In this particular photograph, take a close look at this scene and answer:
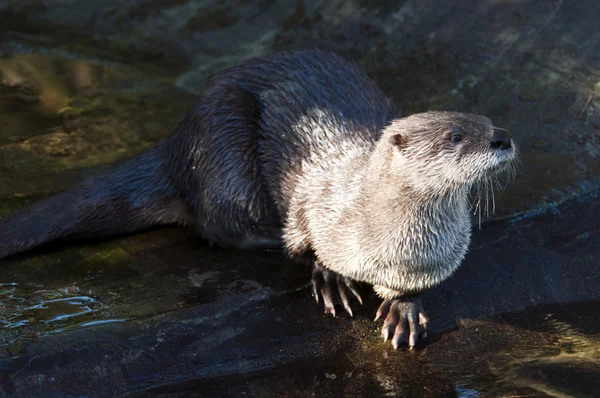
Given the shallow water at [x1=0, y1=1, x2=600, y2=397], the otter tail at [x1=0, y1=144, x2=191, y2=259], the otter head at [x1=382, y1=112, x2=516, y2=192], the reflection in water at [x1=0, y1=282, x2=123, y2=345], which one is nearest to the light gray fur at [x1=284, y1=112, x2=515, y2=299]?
the otter head at [x1=382, y1=112, x2=516, y2=192]

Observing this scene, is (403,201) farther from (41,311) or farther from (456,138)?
(41,311)

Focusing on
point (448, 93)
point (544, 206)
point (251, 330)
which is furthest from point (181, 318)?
point (448, 93)

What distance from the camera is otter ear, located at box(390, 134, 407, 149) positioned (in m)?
2.74

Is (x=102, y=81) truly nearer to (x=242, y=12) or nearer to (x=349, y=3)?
(x=242, y=12)

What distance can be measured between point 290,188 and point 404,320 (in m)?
0.73

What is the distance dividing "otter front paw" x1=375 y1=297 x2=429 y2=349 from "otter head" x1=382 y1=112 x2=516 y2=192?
18.1 inches

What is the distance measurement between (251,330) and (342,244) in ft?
1.42

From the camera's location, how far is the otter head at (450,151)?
8.66 ft

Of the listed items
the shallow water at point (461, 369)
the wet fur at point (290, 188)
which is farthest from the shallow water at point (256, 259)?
the wet fur at point (290, 188)

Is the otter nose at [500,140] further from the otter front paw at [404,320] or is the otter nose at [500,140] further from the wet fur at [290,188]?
the otter front paw at [404,320]

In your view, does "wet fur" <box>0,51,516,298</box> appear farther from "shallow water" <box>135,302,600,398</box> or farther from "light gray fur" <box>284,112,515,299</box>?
"shallow water" <box>135,302,600,398</box>

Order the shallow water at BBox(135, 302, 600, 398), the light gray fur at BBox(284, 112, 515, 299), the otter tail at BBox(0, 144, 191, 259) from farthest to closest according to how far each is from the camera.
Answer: the otter tail at BBox(0, 144, 191, 259), the light gray fur at BBox(284, 112, 515, 299), the shallow water at BBox(135, 302, 600, 398)

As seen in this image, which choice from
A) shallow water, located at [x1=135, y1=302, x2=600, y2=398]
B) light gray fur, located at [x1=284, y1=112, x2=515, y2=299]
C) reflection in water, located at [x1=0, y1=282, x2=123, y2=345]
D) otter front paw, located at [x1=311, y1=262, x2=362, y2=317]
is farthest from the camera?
otter front paw, located at [x1=311, y1=262, x2=362, y2=317]

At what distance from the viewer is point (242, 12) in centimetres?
500
